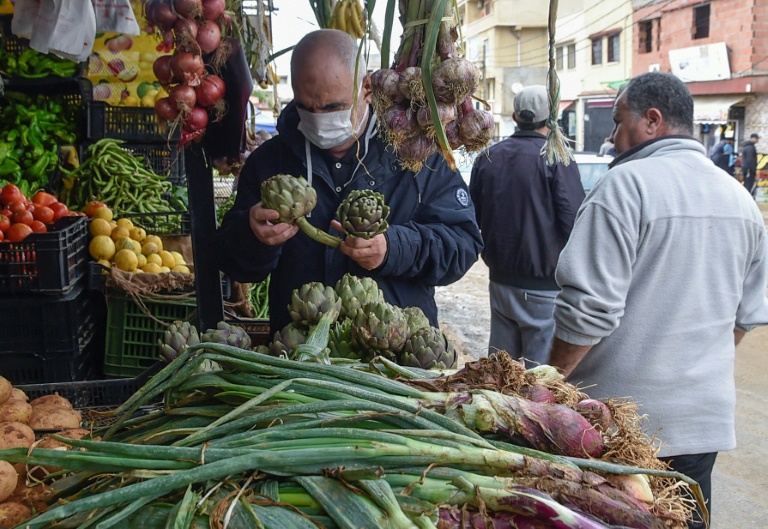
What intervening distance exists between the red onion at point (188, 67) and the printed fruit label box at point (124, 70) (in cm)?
259

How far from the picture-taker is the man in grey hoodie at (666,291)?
7.92 feet

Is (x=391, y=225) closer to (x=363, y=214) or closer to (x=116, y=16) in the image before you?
(x=363, y=214)

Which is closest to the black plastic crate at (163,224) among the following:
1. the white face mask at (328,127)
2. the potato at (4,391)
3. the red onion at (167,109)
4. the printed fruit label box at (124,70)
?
the printed fruit label box at (124,70)

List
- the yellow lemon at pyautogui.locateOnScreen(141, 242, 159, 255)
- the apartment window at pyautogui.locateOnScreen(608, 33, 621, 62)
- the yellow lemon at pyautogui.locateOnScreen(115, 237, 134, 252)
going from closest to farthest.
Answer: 1. the yellow lemon at pyautogui.locateOnScreen(115, 237, 134, 252)
2. the yellow lemon at pyautogui.locateOnScreen(141, 242, 159, 255)
3. the apartment window at pyautogui.locateOnScreen(608, 33, 621, 62)

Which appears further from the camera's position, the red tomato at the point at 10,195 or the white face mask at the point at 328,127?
the red tomato at the point at 10,195

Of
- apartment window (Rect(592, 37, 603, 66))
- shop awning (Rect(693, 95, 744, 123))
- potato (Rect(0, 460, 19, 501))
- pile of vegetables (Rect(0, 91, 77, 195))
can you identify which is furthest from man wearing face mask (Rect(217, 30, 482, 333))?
apartment window (Rect(592, 37, 603, 66))

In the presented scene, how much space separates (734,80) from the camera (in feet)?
72.4

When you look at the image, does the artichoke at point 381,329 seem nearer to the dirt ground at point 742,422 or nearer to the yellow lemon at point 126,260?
the yellow lemon at point 126,260

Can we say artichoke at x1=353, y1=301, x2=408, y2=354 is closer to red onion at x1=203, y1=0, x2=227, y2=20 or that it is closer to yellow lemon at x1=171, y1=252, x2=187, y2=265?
red onion at x1=203, y1=0, x2=227, y2=20

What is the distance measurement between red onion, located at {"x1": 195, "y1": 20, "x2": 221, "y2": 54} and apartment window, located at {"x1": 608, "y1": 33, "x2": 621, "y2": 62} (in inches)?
1172

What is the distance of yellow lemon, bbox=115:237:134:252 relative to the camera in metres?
4.00

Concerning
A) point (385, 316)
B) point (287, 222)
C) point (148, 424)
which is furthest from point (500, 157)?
point (148, 424)

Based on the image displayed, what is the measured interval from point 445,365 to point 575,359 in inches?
30.2

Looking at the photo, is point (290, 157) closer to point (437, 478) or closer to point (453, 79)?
point (453, 79)
